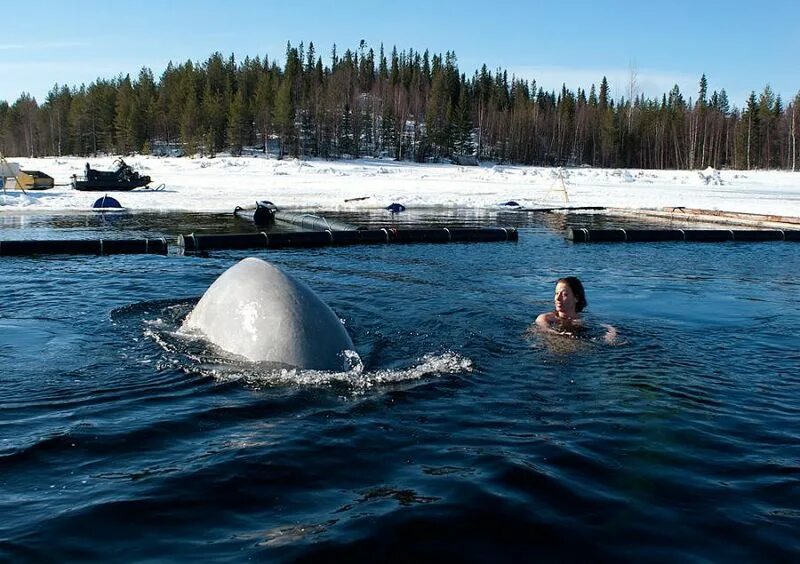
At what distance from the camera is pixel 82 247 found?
1759cm

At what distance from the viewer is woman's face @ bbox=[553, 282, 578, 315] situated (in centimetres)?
963

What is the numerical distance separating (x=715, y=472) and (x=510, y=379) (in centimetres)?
251

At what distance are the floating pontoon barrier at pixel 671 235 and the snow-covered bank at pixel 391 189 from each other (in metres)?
9.26

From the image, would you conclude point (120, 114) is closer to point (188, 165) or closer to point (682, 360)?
point (188, 165)

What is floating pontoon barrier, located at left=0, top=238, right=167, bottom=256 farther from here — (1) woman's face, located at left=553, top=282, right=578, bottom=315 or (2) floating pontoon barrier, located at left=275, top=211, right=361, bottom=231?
(1) woman's face, located at left=553, top=282, right=578, bottom=315

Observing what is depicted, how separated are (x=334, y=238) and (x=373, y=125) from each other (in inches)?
3622

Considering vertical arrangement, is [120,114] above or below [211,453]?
above

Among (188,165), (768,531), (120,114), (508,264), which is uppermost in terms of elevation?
(120,114)

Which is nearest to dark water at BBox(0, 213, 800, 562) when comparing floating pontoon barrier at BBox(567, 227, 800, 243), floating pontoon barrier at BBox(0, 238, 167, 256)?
floating pontoon barrier at BBox(0, 238, 167, 256)

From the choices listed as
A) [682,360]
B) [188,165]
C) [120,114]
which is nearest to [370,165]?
[188,165]

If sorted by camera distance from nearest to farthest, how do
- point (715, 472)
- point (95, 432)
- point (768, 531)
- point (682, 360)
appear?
point (768, 531) < point (715, 472) < point (95, 432) < point (682, 360)

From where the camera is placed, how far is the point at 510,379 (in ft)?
24.9

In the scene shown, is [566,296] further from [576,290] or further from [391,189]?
[391,189]

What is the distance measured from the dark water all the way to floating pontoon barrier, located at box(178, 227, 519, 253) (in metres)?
7.22
